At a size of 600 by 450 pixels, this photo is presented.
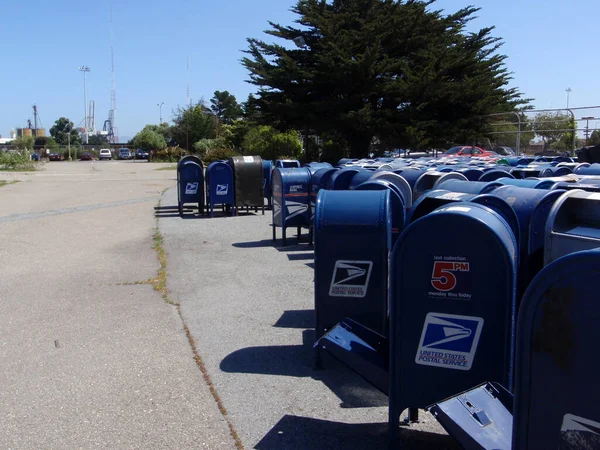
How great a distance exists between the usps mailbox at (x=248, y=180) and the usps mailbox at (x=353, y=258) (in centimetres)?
1076

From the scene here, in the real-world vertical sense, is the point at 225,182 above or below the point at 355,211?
below

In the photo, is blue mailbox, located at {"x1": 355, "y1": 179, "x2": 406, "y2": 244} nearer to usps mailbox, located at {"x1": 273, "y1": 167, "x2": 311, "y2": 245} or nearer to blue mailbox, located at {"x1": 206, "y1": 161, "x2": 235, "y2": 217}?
usps mailbox, located at {"x1": 273, "y1": 167, "x2": 311, "y2": 245}

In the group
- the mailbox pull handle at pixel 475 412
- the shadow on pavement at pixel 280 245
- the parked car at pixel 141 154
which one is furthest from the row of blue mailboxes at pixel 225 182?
the parked car at pixel 141 154

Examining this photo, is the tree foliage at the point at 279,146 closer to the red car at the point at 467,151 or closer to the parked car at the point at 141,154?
the red car at the point at 467,151

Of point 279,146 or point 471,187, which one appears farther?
point 279,146

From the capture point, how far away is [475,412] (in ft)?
10.5

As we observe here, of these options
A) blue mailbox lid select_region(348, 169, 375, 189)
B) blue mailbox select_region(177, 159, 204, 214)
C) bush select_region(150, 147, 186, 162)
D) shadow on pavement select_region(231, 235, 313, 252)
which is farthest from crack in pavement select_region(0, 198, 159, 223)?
bush select_region(150, 147, 186, 162)

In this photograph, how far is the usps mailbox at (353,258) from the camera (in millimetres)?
5008

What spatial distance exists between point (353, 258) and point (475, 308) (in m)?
1.66

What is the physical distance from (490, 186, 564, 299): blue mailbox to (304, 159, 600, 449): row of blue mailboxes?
0.01 m

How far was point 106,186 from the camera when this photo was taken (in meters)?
27.9

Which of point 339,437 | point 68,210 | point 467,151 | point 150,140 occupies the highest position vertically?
point 150,140

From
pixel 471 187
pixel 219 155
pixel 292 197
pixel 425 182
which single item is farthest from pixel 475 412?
pixel 219 155

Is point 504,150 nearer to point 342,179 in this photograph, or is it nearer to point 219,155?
point 219,155
